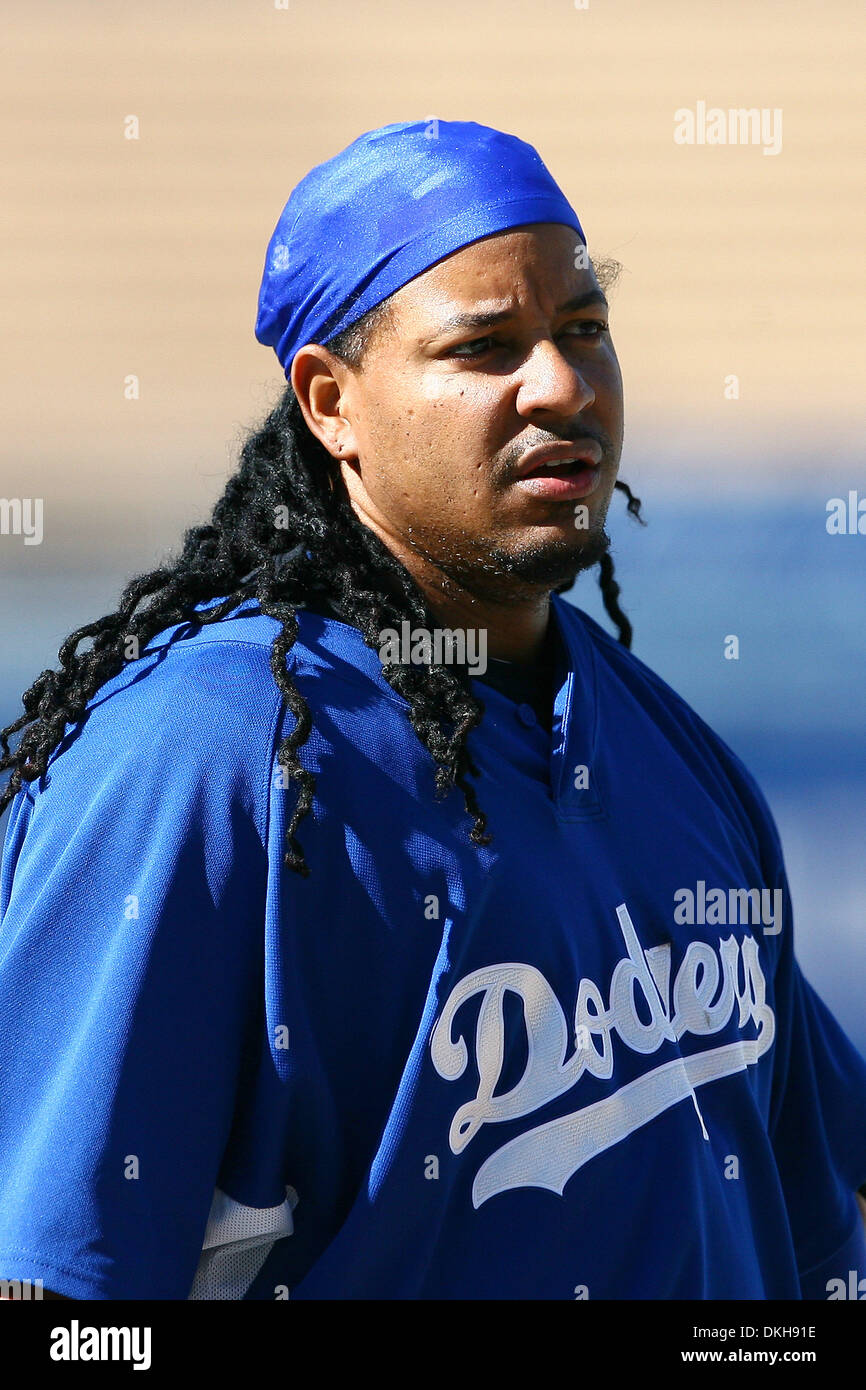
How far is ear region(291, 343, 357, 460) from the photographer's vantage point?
191cm

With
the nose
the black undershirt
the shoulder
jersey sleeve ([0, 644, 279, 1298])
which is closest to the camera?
jersey sleeve ([0, 644, 279, 1298])

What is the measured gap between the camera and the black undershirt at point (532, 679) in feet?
6.19

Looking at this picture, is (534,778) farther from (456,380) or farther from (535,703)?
(456,380)

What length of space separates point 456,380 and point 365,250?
8.6 inches

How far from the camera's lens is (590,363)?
1851 millimetres

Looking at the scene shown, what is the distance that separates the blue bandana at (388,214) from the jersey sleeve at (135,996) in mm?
575

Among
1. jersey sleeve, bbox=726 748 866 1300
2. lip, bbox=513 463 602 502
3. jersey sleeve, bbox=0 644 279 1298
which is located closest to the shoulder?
jersey sleeve, bbox=726 748 866 1300

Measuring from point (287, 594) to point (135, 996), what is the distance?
1.68 feet

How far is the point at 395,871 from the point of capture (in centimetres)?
158

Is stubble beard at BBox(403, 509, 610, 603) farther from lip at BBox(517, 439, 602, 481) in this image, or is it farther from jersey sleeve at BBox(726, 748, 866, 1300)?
jersey sleeve at BBox(726, 748, 866, 1300)

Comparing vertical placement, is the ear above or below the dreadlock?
above

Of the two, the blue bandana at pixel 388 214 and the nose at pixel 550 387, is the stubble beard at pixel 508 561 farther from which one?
the blue bandana at pixel 388 214

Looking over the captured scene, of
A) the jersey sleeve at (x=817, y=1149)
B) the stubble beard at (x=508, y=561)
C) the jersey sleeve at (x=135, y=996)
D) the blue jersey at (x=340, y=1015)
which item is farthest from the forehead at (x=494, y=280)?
the jersey sleeve at (x=817, y=1149)

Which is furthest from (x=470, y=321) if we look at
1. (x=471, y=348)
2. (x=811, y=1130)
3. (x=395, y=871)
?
(x=811, y=1130)
